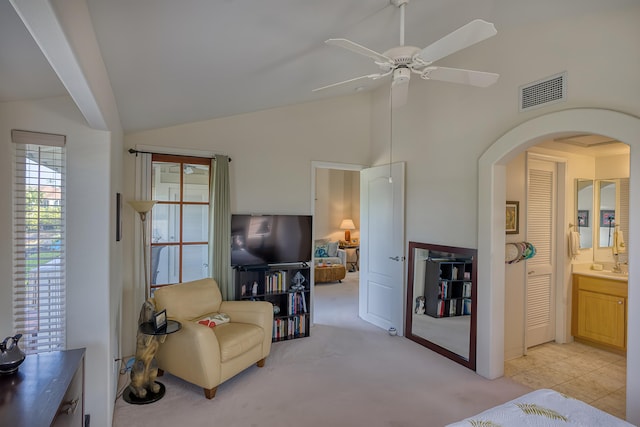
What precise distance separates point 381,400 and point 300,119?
3.34 m

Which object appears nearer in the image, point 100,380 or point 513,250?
point 100,380

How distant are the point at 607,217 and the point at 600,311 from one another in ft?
4.00

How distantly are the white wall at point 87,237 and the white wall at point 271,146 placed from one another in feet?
4.51

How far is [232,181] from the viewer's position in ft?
13.0

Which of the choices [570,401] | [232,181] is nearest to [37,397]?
[570,401]

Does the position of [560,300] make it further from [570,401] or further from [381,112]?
[381,112]

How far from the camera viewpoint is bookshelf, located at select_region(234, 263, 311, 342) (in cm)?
388

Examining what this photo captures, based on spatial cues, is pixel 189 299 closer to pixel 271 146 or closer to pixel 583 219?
pixel 271 146

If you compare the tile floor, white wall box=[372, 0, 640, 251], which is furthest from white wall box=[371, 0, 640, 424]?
the tile floor

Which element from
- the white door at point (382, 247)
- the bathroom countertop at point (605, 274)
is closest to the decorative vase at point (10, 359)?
the white door at point (382, 247)

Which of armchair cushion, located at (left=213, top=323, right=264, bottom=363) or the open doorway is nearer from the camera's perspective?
armchair cushion, located at (left=213, top=323, right=264, bottom=363)

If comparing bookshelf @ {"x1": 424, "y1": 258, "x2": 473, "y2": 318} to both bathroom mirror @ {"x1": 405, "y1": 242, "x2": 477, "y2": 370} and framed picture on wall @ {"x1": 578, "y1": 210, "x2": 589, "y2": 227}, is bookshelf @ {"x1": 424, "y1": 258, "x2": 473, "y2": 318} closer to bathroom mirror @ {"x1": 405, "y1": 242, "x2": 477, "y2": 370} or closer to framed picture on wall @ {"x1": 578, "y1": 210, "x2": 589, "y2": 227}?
bathroom mirror @ {"x1": 405, "y1": 242, "x2": 477, "y2": 370}

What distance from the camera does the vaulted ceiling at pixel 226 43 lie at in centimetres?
151

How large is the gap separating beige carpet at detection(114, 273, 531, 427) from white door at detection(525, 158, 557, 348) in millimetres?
1109
